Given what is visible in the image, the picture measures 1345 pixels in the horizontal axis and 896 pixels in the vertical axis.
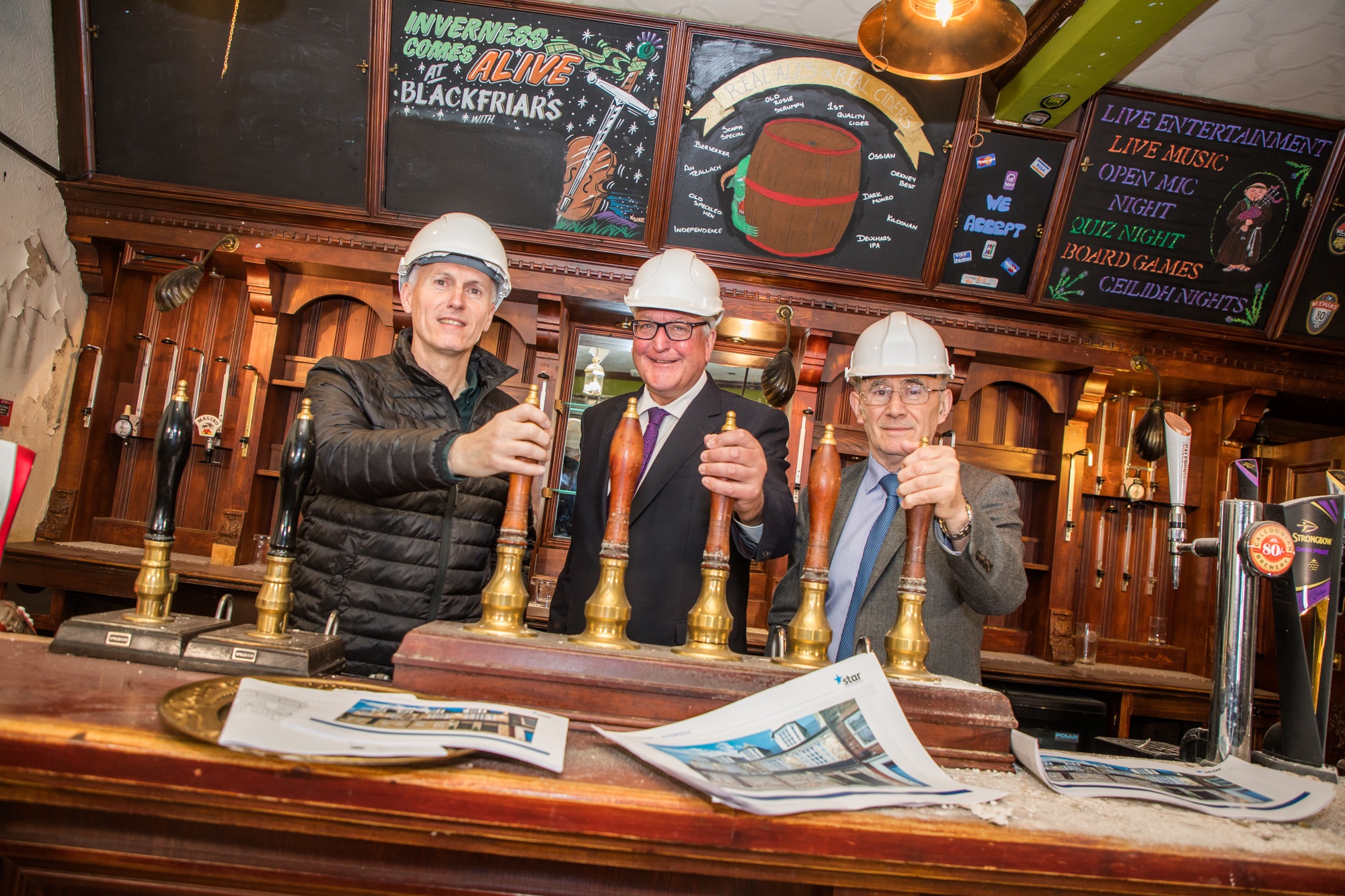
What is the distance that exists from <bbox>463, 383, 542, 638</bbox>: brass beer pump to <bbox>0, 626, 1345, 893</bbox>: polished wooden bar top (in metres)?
0.28

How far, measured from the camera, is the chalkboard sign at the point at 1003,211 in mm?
3555

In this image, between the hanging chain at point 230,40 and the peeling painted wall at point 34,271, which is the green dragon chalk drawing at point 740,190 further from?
the peeling painted wall at point 34,271

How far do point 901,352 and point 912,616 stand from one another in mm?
957

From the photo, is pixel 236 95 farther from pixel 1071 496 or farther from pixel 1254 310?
pixel 1254 310

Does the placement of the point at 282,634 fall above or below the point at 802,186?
below

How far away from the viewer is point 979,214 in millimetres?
3652

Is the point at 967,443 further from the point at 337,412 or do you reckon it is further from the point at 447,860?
the point at 447,860

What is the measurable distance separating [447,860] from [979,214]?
3613mm

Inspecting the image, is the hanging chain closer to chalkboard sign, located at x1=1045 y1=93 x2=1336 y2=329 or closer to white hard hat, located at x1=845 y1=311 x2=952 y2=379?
white hard hat, located at x1=845 y1=311 x2=952 y2=379

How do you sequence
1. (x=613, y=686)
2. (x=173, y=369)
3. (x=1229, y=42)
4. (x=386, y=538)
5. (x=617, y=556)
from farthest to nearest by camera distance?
(x=173, y=369) → (x=1229, y=42) → (x=386, y=538) → (x=617, y=556) → (x=613, y=686)

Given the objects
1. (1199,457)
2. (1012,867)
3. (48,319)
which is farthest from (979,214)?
(48,319)

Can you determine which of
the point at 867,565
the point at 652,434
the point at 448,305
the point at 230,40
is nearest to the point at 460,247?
the point at 448,305

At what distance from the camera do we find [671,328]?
6.14 feet

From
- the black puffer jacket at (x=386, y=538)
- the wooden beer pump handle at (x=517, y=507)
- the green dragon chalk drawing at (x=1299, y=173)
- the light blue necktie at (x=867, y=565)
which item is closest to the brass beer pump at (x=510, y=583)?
the wooden beer pump handle at (x=517, y=507)
